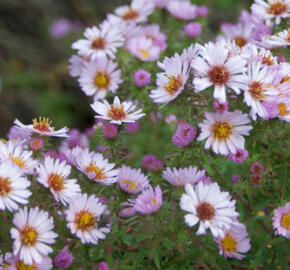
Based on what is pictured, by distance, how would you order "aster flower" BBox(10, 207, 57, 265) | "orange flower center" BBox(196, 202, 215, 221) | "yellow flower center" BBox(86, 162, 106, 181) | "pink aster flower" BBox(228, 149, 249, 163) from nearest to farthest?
"aster flower" BBox(10, 207, 57, 265)
"orange flower center" BBox(196, 202, 215, 221)
"yellow flower center" BBox(86, 162, 106, 181)
"pink aster flower" BBox(228, 149, 249, 163)

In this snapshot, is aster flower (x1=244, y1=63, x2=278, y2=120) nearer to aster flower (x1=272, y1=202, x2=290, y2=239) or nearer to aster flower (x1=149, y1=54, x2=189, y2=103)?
aster flower (x1=149, y1=54, x2=189, y2=103)

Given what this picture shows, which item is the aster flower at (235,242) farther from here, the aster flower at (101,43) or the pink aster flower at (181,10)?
the pink aster flower at (181,10)

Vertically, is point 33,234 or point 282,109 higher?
point 282,109

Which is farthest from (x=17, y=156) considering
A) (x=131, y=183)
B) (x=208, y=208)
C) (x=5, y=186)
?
(x=208, y=208)

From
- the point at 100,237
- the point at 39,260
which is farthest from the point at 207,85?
the point at 39,260

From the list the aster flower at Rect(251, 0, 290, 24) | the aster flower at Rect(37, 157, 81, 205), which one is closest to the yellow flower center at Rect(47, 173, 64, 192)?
the aster flower at Rect(37, 157, 81, 205)

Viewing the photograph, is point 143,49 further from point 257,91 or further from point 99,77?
point 257,91

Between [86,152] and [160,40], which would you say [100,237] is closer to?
[86,152]
